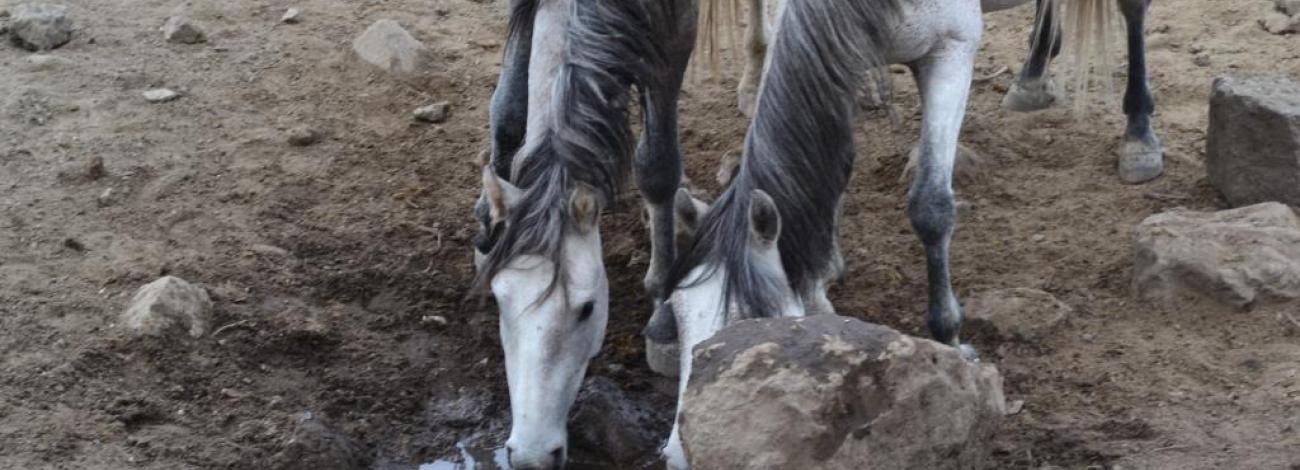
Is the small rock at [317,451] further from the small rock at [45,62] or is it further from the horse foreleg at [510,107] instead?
the small rock at [45,62]

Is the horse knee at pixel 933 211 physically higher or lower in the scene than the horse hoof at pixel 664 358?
higher

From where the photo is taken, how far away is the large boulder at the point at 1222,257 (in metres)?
4.78

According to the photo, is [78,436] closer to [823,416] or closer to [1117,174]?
[823,416]

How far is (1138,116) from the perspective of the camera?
5957 mm

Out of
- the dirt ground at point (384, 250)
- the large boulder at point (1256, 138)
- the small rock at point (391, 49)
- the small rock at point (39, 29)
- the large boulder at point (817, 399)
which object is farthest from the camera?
the small rock at point (391, 49)

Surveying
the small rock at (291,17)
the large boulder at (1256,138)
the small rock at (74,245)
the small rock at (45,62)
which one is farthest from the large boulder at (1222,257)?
the small rock at (45,62)

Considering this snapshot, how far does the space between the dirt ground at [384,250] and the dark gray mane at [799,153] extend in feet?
2.78

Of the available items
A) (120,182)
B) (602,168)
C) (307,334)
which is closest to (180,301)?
(307,334)

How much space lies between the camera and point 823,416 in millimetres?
3432

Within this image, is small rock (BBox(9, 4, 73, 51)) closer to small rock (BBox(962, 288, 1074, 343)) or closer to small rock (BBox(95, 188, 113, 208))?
small rock (BBox(95, 188, 113, 208))

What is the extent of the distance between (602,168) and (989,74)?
3.15 meters

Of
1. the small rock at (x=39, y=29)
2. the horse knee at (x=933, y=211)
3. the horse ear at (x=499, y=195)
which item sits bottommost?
the small rock at (x=39, y=29)

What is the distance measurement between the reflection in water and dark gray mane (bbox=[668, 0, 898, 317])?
1.05 m

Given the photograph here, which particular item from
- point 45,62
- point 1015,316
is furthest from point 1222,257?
point 45,62
